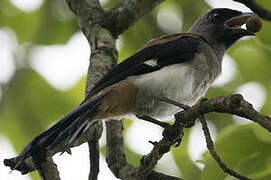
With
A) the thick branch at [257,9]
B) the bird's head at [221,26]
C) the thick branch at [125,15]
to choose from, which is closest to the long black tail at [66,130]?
the thick branch at [125,15]

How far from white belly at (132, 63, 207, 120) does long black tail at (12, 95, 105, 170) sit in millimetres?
377

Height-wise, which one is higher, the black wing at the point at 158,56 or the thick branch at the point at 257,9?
the thick branch at the point at 257,9

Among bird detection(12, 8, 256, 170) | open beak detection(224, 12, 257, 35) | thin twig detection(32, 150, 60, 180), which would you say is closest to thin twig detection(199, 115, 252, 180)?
thin twig detection(32, 150, 60, 180)

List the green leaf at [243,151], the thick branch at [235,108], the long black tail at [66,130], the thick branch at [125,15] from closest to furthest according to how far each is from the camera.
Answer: the thick branch at [235,108] → the green leaf at [243,151] → the long black tail at [66,130] → the thick branch at [125,15]

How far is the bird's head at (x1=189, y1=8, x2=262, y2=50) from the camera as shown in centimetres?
480

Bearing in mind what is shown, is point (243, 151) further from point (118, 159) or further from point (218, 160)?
point (118, 159)

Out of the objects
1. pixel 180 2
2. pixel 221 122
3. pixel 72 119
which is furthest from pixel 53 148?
pixel 180 2

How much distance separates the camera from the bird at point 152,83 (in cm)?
358

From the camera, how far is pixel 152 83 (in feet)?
12.7

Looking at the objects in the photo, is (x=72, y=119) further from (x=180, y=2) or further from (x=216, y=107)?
(x=180, y=2)

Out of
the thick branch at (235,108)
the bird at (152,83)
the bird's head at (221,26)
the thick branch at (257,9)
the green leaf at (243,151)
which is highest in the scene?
the thick branch at (257,9)

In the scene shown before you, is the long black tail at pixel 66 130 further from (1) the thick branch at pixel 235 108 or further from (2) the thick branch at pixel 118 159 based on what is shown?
(1) the thick branch at pixel 235 108

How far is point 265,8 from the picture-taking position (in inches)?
98.8

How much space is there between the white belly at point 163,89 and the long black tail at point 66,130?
0.38 m
